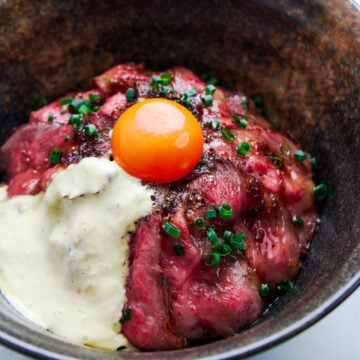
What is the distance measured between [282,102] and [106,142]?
160 centimetres

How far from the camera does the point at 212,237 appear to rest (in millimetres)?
3375

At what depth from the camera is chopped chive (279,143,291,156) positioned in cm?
406

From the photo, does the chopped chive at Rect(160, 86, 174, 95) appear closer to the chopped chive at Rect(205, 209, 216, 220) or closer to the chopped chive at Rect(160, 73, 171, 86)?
the chopped chive at Rect(160, 73, 171, 86)

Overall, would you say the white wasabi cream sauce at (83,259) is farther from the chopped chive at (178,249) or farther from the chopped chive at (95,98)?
the chopped chive at (95,98)

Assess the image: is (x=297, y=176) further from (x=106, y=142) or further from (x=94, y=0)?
(x=94, y=0)

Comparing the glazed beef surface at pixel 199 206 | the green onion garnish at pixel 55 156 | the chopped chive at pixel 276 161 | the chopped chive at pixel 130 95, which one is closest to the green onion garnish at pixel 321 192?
the glazed beef surface at pixel 199 206

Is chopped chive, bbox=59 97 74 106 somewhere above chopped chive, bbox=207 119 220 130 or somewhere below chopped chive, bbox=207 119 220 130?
below

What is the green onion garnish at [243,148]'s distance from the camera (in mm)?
3713

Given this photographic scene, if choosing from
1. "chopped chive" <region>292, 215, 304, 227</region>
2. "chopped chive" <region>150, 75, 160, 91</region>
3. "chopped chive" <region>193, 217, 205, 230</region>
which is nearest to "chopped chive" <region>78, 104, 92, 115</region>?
"chopped chive" <region>150, 75, 160, 91</region>

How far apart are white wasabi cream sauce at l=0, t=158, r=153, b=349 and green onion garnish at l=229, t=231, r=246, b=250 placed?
0.57m

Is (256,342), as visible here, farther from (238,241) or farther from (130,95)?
(130,95)

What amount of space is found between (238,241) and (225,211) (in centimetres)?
22

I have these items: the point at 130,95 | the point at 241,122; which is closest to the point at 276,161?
the point at 241,122

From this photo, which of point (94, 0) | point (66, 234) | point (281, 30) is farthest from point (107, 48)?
point (66, 234)
